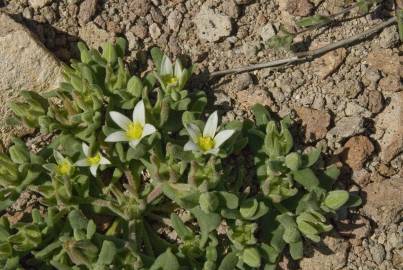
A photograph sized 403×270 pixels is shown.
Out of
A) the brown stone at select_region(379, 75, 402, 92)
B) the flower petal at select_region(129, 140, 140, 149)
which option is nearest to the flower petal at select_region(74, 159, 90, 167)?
the flower petal at select_region(129, 140, 140, 149)

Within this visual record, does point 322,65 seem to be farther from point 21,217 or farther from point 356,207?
point 21,217

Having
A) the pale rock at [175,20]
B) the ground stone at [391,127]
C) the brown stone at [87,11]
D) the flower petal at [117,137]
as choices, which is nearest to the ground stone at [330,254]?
the ground stone at [391,127]

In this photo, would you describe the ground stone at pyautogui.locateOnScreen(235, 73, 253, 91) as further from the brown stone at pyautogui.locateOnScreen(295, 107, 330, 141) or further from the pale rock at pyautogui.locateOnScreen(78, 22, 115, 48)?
the pale rock at pyautogui.locateOnScreen(78, 22, 115, 48)

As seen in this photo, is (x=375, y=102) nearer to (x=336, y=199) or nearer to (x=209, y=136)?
(x=336, y=199)

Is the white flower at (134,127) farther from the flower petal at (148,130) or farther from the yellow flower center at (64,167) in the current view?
Answer: the yellow flower center at (64,167)

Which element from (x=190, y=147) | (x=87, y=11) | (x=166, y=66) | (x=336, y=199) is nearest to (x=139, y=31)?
(x=87, y=11)

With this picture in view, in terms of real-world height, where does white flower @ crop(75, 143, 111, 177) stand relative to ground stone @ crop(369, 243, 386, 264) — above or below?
above
